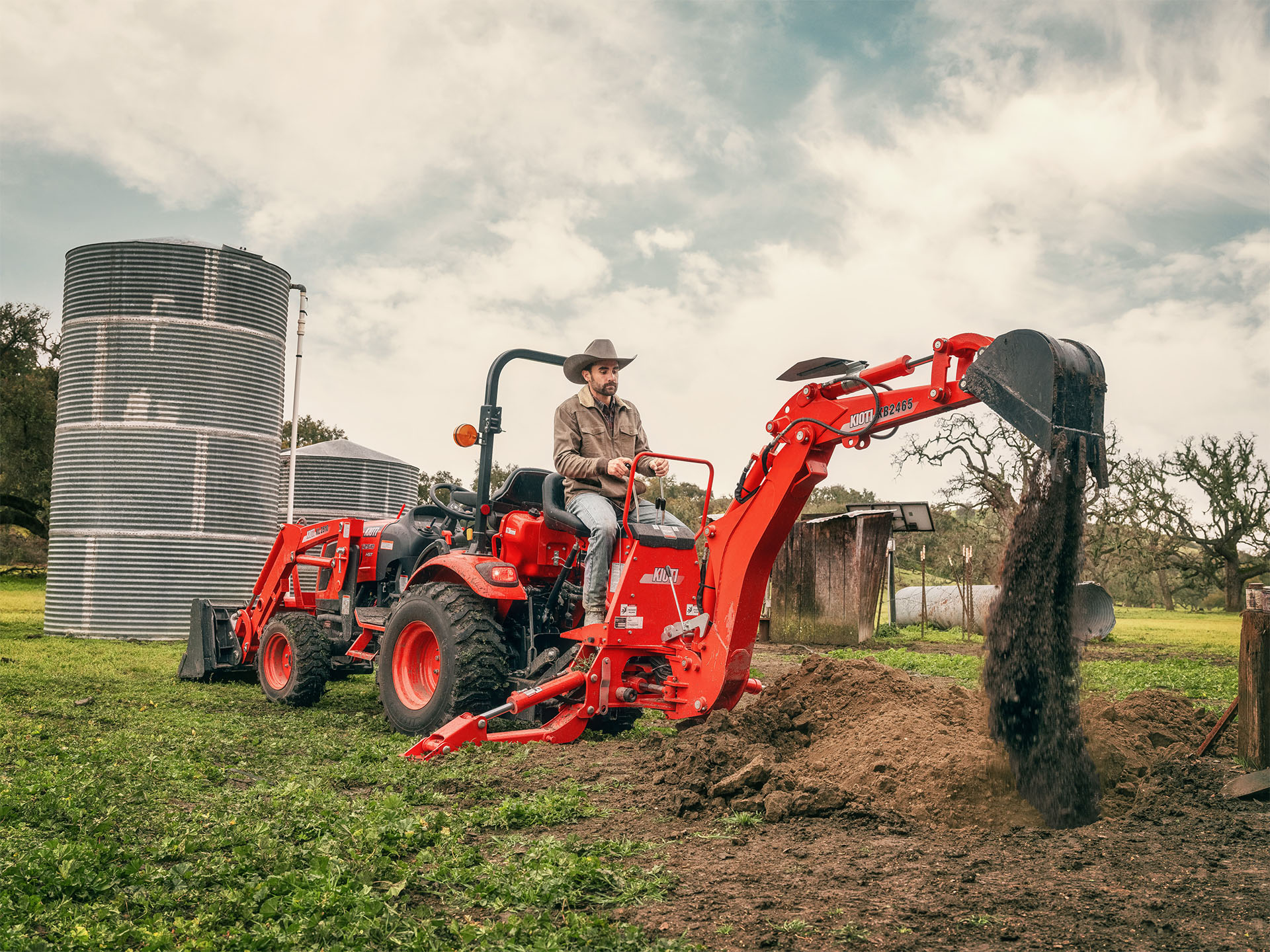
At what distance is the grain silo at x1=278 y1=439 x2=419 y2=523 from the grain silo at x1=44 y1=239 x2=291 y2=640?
162 inches

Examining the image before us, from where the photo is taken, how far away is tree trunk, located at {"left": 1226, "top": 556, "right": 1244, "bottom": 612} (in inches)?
1378

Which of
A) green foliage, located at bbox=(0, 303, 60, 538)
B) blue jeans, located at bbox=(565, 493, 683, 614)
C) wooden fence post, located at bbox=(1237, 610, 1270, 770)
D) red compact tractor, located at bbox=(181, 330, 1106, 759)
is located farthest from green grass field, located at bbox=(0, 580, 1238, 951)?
green foliage, located at bbox=(0, 303, 60, 538)

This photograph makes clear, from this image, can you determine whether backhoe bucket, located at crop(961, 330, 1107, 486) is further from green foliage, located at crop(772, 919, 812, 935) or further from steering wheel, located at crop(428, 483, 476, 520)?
steering wheel, located at crop(428, 483, 476, 520)

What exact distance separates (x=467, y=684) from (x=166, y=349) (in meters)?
9.92

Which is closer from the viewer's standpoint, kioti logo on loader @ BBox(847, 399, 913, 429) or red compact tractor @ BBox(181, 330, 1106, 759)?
red compact tractor @ BBox(181, 330, 1106, 759)

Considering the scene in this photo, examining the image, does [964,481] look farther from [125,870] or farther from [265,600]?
[125,870]

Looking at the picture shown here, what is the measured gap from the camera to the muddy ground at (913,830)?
296 centimetres

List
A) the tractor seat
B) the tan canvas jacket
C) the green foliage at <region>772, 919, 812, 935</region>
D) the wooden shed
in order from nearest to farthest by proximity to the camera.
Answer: the green foliage at <region>772, 919, 812, 935</region> < the tan canvas jacket < the tractor seat < the wooden shed

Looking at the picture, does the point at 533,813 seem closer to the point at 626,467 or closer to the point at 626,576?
the point at 626,576

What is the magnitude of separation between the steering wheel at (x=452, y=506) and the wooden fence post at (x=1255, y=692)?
5.06 m

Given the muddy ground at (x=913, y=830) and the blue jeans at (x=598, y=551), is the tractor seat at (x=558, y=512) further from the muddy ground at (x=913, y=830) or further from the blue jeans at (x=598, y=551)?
the muddy ground at (x=913, y=830)

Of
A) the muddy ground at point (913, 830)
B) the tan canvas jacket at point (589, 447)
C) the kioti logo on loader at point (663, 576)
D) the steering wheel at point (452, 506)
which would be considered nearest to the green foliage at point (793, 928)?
the muddy ground at point (913, 830)

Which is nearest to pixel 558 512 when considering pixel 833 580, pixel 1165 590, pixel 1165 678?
pixel 1165 678

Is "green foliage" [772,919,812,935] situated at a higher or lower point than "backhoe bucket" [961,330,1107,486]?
lower
